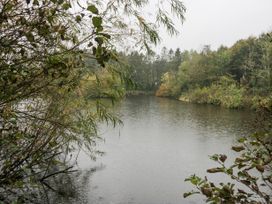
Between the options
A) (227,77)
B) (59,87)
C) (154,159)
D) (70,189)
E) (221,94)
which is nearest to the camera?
(59,87)

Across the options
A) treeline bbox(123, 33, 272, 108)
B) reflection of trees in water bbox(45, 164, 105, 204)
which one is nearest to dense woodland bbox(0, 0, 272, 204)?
reflection of trees in water bbox(45, 164, 105, 204)

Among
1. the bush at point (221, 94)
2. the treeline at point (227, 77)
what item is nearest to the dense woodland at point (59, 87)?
the treeline at point (227, 77)

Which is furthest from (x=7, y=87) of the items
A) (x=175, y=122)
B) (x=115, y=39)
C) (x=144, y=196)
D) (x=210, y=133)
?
(x=175, y=122)

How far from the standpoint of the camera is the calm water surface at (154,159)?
9750mm

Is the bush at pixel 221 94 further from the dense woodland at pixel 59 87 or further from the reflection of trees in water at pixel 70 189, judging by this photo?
the reflection of trees in water at pixel 70 189

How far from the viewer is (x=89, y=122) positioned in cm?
606

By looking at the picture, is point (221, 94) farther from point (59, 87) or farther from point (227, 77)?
point (59, 87)

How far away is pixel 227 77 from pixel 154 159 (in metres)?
29.7

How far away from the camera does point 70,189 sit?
9586 millimetres

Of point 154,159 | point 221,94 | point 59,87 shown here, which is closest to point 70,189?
point 154,159

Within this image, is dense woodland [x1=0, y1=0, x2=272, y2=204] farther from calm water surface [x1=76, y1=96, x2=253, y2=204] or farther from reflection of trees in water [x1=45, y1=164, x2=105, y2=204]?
calm water surface [x1=76, y1=96, x2=253, y2=204]

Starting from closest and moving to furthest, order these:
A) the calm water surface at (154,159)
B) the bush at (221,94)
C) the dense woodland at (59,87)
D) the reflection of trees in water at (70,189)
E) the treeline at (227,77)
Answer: the dense woodland at (59,87)
the reflection of trees in water at (70,189)
the calm water surface at (154,159)
the treeline at (227,77)
the bush at (221,94)

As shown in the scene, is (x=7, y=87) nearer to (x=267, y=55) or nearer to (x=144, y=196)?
(x=144, y=196)

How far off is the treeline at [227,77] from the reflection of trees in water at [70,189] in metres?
22.0
